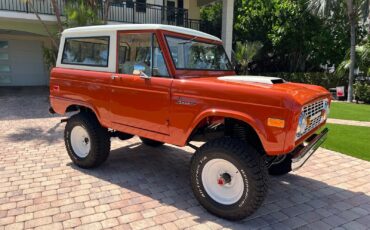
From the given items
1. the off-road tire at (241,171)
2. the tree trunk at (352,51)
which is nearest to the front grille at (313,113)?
the off-road tire at (241,171)

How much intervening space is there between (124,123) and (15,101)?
10.1 meters

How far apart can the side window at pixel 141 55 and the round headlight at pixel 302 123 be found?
66.4 inches

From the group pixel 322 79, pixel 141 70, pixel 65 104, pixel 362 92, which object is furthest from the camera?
pixel 322 79

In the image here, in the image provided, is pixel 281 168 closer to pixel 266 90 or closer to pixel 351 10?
pixel 266 90

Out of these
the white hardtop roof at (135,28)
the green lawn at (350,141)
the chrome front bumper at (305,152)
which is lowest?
the green lawn at (350,141)

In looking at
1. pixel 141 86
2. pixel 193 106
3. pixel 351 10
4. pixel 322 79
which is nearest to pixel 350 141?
pixel 193 106

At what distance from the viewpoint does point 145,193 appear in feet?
14.7

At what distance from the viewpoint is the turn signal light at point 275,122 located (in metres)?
3.18

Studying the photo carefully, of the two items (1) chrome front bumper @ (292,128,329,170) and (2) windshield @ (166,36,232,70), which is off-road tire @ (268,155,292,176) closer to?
(1) chrome front bumper @ (292,128,329,170)

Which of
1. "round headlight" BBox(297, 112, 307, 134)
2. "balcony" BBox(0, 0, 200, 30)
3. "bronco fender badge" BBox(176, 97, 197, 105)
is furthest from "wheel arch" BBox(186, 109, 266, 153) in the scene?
"balcony" BBox(0, 0, 200, 30)

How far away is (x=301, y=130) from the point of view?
3.45 metres

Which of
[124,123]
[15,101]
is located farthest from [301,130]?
[15,101]

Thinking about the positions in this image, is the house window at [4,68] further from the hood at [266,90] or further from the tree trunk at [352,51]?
the tree trunk at [352,51]

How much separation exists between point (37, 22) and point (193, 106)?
497 inches
